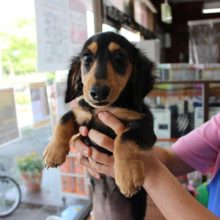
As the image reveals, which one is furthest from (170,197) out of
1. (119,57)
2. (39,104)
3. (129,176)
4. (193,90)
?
(193,90)

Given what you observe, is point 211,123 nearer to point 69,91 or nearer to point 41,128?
point 69,91

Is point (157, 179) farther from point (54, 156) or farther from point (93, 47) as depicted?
point (93, 47)

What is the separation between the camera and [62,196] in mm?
1598

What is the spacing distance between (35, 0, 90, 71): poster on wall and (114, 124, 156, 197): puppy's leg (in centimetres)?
40

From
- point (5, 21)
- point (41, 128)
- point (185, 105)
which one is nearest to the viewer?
point (5, 21)

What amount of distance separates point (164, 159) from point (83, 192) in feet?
2.26

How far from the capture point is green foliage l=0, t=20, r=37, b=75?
3.59ft

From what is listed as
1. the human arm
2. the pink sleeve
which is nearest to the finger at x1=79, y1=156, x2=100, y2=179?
the human arm

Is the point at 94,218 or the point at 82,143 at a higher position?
the point at 82,143

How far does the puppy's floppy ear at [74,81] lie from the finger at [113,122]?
0.13m

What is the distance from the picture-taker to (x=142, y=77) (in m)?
0.82

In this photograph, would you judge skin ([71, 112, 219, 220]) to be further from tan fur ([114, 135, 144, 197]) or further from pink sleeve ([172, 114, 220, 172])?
pink sleeve ([172, 114, 220, 172])

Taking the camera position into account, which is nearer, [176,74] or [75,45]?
[75,45]

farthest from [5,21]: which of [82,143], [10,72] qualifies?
[82,143]
